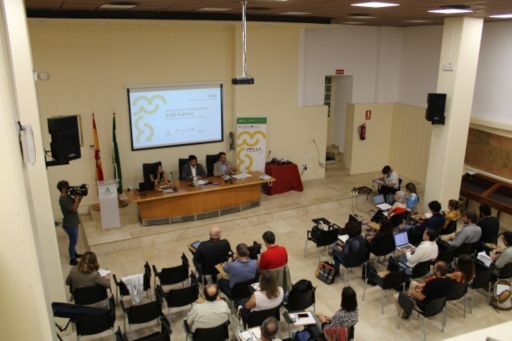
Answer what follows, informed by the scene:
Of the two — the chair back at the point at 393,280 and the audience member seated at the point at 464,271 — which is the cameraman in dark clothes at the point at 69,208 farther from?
the audience member seated at the point at 464,271

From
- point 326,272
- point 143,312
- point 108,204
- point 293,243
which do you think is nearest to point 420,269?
point 326,272

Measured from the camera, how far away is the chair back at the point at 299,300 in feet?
19.1

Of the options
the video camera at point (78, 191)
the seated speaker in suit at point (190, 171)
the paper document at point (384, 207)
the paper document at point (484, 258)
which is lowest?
the paper document at point (484, 258)

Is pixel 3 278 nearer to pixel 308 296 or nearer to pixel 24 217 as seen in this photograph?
pixel 24 217

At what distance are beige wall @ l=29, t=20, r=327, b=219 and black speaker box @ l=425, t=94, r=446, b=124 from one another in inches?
131

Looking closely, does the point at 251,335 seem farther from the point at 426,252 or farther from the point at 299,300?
the point at 426,252

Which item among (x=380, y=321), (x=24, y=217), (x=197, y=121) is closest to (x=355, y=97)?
(x=197, y=121)

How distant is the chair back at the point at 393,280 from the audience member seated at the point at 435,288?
0.38 meters

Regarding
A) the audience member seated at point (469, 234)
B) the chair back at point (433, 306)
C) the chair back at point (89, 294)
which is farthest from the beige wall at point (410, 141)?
the chair back at point (89, 294)

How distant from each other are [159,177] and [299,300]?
16.4 feet

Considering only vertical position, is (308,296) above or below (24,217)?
below

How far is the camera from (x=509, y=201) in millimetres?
9539

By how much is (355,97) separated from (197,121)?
15.3 feet

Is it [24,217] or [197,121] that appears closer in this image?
[24,217]
